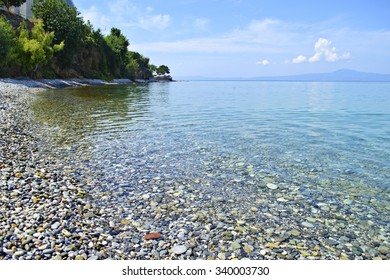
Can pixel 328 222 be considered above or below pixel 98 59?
below

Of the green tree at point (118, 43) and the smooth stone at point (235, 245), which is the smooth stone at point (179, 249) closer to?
the smooth stone at point (235, 245)

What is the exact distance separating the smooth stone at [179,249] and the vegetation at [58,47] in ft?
193

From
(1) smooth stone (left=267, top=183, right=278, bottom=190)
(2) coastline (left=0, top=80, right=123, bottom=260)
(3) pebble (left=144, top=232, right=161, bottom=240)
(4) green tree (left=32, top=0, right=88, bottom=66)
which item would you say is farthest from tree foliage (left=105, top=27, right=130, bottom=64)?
(3) pebble (left=144, top=232, right=161, bottom=240)

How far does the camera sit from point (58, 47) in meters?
75.4

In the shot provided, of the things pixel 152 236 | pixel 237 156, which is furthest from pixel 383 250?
pixel 237 156

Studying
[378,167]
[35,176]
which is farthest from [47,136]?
[378,167]

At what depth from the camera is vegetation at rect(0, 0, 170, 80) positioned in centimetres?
6091

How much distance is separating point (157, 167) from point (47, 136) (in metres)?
8.03

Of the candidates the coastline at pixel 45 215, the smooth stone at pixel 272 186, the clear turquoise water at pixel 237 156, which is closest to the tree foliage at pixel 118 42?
the clear turquoise water at pixel 237 156

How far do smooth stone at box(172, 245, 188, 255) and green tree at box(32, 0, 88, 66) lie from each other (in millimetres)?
88549

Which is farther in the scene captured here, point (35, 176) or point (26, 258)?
point (35, 176)

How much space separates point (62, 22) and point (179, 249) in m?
92.2

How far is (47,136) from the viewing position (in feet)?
51.1
